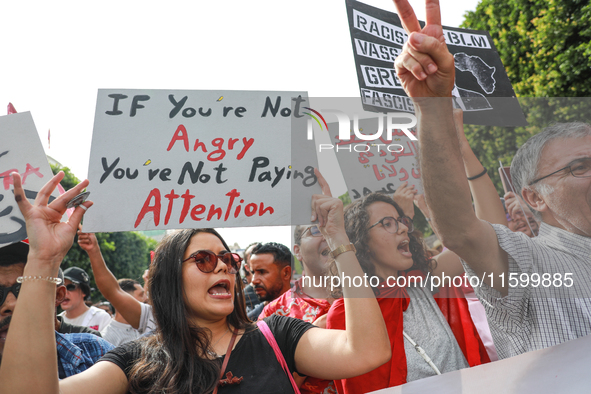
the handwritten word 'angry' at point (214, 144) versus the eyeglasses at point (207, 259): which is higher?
the handwritten word 'angry' at point (214, 144)

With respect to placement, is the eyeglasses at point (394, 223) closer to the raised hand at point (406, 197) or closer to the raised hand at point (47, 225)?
the raised hand at point (406, 197)

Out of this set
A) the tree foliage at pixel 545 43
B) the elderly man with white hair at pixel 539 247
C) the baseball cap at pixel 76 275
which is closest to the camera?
the elderly man with white hair at pixel 539 247

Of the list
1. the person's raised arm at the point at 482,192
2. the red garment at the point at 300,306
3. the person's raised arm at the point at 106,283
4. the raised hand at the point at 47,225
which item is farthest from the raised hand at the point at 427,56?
the person's raised arm at the point at 106,283

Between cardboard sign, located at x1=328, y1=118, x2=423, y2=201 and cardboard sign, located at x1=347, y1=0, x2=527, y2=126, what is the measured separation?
0.24 m

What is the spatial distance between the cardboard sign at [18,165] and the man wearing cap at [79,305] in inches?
117

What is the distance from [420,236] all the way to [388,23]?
A: 1368 millimetres

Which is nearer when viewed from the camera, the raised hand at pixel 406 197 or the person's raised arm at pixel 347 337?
the person's raised arm at pixel 347 337

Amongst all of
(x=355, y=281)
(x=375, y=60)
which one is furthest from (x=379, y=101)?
(x=355, y=281)

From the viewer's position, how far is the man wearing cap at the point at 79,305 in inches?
180

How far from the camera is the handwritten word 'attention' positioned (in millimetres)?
1874

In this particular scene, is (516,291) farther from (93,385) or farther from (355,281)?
(93,385)

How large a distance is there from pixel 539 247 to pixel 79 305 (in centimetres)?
455

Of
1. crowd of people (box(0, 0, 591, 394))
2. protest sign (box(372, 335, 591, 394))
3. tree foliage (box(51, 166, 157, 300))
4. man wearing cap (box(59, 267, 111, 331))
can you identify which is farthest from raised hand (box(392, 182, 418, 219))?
tree foliage (box(51, 166, 157, 300))

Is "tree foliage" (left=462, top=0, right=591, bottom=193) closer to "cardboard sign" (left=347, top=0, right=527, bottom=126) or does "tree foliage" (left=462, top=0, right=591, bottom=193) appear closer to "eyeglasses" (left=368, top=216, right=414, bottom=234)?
"cardboard sign" (left=347, top=0, right=527, bottom=126)
